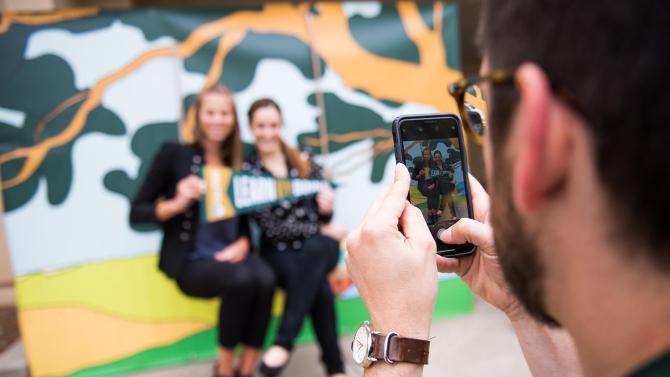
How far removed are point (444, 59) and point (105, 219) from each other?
2.14 metres

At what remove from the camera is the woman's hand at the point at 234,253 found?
223cm

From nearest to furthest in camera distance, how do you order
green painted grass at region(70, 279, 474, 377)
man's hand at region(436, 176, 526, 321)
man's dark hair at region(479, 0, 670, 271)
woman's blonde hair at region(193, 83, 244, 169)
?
1. man's dark hair at region(479, 0, 670, 271)
2. man's hand at region(436, 176, 526, 321)
3. woman's blonde hair at region(193, 83, 244, 169)
4. green painted grass at region(70, 279, 474, 377)

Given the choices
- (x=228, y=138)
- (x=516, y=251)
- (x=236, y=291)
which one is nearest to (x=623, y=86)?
(x=516, y=251)

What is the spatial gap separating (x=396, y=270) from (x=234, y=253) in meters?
1.59

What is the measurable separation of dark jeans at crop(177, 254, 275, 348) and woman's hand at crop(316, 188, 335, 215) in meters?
0.41

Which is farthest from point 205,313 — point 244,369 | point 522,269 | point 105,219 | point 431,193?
point 522,269

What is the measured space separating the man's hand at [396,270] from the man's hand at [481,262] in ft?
0.44

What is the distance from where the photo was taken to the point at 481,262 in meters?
0.96

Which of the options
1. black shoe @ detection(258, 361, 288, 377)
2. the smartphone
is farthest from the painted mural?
the smartphone

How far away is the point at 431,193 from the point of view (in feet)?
3.14

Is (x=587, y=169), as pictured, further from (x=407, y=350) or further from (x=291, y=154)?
(x=291, y=154)

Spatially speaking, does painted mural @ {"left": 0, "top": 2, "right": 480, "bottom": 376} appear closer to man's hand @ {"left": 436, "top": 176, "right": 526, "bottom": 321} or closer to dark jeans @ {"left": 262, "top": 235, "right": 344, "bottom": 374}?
dark jeans @ {"left": 262, "top": 235, "right": 344, "bottom": 374}

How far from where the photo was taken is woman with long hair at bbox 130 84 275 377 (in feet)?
7.06

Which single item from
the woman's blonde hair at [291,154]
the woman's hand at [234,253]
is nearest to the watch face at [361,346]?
the woman's hand at [234,253]
